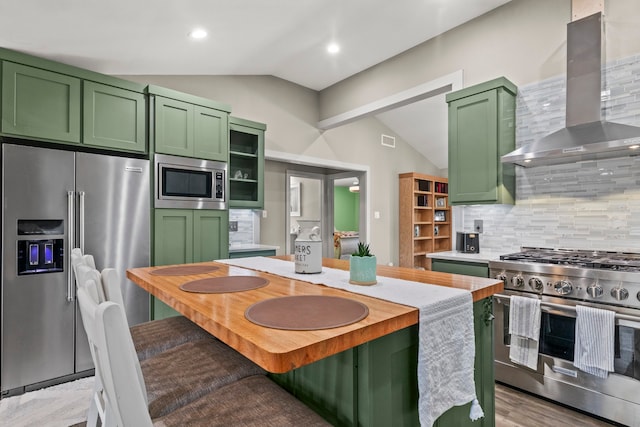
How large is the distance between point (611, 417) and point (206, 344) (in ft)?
7.59

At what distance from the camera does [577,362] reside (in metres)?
2.00

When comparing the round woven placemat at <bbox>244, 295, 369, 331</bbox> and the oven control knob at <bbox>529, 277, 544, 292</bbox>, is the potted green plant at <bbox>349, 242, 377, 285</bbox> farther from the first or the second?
the oven control knob at <bbox>529, 277, 544, 292</bbox>

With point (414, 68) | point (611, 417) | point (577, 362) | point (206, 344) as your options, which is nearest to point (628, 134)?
point (577, 362)

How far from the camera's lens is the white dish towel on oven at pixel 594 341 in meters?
1.89

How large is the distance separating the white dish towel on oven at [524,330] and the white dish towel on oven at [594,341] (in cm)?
22

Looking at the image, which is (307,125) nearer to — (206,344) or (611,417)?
(206,344)

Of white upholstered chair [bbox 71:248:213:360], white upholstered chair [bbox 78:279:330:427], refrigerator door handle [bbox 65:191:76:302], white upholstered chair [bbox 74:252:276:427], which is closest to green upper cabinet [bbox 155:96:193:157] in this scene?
refrigerator door handle [bbox 65:191:76:302]

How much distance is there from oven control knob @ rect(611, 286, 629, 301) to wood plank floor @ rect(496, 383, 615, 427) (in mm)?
755

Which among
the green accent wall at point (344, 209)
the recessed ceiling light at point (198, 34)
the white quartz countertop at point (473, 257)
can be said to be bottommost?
the white quartz countertop at point (473, 257)

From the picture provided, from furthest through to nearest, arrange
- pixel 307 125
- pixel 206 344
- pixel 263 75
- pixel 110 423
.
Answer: pixel 307 125, pixel 263 75, pixel 206 344, pixel 110 423

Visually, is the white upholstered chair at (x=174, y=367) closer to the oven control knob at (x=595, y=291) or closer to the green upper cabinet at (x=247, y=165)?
the oven control knob at (x=595, y=291)

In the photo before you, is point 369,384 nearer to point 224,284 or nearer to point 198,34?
point 224,284

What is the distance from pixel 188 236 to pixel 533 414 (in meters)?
2.96

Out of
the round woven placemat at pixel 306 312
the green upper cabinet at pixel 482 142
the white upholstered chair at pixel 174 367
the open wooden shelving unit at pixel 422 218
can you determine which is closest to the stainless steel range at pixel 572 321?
the green upper cabinet at pixel 482 142
